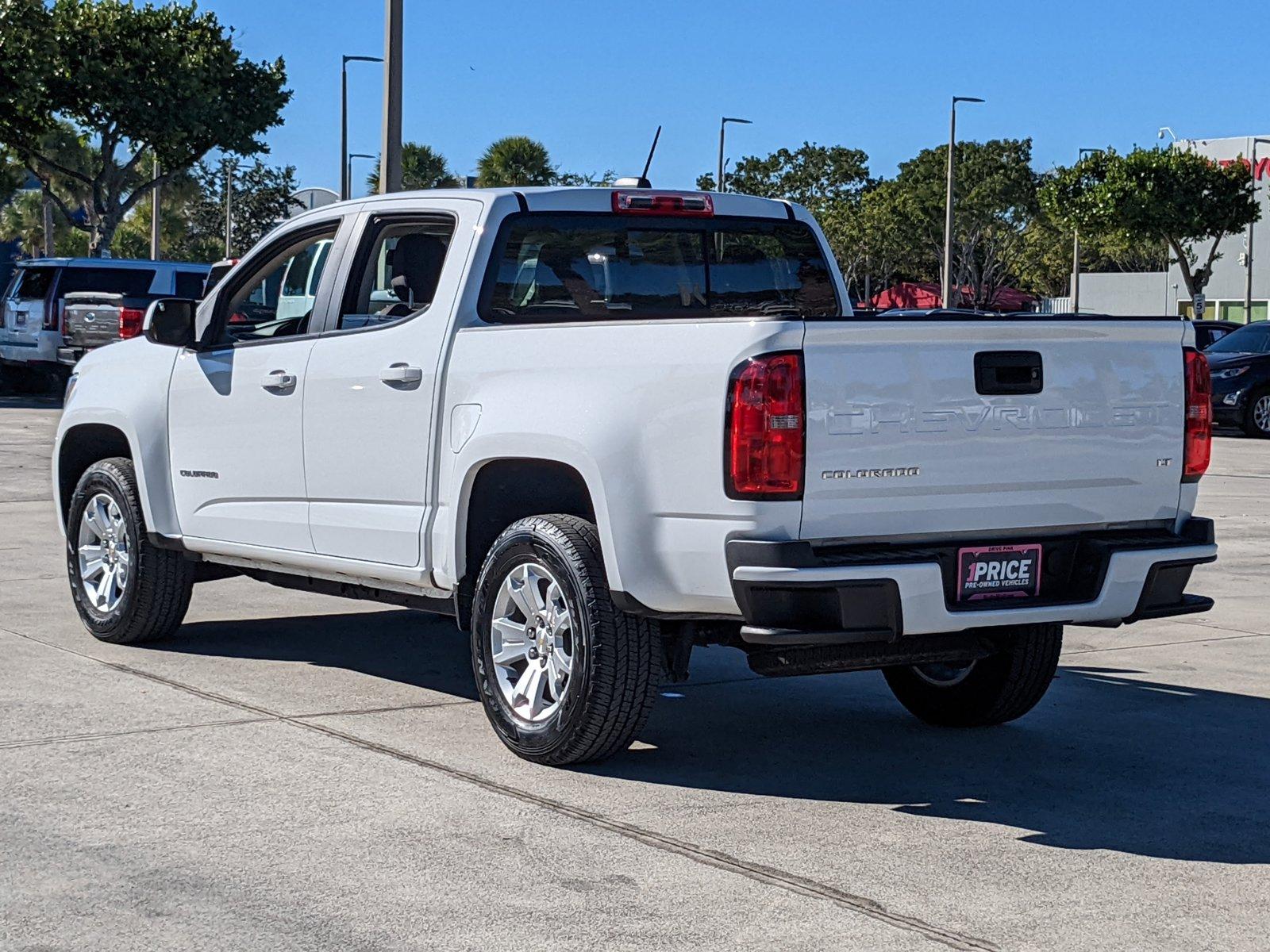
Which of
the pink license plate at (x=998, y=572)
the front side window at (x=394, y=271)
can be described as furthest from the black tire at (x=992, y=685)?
the front side window at (x=394, y=271)

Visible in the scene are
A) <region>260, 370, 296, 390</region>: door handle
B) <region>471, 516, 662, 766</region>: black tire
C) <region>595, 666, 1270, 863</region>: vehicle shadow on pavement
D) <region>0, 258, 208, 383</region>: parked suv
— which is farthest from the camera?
<region>0, 258, 208, 383</region>: parked suv

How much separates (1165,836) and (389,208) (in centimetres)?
372

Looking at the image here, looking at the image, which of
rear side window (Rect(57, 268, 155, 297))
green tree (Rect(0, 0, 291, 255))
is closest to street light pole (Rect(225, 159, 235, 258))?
green tree (Rect(0, 0, 291, 255))

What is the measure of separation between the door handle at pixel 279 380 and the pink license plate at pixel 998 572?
2.90 metres

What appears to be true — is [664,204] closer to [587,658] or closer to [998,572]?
[587,658]

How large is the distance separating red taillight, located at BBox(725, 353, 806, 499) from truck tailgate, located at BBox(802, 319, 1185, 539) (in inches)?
1.8

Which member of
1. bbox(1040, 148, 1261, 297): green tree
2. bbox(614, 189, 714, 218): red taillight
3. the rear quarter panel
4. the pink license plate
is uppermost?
bbox(1040, 148, 1261, 297): green tree

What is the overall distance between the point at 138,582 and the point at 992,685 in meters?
3.78

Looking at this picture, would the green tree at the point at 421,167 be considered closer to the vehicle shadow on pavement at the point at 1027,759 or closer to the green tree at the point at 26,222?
the green tree at the point at 26,222

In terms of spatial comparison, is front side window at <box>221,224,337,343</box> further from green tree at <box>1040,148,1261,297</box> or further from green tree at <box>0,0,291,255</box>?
green tree at <box>1040,148,1261,297</box>

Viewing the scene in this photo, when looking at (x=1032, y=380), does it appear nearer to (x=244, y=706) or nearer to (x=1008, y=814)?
(x=1008, y=814)

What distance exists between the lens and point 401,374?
6484 millimetres

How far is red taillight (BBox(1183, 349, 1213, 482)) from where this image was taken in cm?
596

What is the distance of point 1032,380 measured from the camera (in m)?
5.62
